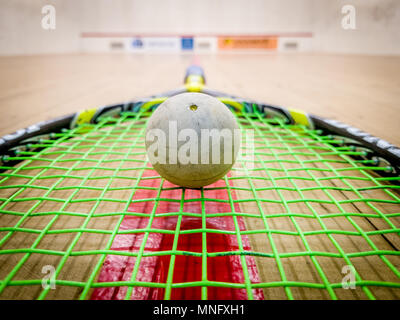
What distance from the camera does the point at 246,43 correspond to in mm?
8727

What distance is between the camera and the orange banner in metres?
8.63

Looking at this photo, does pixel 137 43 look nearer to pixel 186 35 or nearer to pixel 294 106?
pixel 186 35

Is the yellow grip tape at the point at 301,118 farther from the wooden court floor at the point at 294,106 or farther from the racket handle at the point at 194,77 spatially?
the racket handle at the point at 194,77

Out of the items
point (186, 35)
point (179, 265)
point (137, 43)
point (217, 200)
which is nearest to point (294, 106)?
point (217, 200)

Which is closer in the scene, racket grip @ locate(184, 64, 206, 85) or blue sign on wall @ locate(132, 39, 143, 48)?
racket grip @ locate(184, 64, 206, 85)

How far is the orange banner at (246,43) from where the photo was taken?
8.63 meters


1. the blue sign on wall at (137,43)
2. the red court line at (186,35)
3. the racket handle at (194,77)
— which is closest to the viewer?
the racket handle at (194,77)

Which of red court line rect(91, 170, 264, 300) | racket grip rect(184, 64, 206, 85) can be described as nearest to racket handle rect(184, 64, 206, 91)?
racket grip rect(184, 64, 206, 85)

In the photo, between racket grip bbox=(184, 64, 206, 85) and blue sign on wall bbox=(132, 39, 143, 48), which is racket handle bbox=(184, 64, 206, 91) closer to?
racket grip bbox=(184, 64, 206, 85)

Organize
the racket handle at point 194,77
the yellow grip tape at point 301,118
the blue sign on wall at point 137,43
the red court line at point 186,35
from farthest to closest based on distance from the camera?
the blue sign on wall at point 137,43 < the red court line at point 186,35 < the racket handle at point 194,77 < the yellow grip tape at point 301,118

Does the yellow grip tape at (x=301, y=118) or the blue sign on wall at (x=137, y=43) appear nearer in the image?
the yellow grip tape at (x=301, y=118)

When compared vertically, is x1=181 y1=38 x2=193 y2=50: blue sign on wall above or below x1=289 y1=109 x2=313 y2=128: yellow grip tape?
above

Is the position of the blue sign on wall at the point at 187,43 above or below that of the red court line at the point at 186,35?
below

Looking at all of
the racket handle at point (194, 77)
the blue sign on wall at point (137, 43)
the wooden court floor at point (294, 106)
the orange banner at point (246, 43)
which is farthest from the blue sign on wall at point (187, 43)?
the racket handle at point (194, 77)
